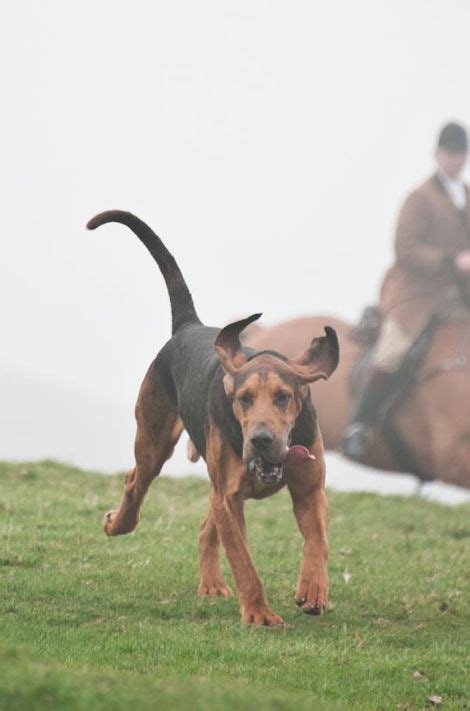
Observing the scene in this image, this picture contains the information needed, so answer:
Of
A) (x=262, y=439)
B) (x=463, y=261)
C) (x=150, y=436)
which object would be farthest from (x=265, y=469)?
(x=463, y=261)

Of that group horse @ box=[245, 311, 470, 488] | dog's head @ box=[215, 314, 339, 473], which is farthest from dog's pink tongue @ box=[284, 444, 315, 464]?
horse @ box=[245, 311, 470, 488]

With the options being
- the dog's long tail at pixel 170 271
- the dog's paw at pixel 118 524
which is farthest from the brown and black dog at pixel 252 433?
the dog's paw at pixel 118 524

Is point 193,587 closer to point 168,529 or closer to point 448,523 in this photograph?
point 168,529

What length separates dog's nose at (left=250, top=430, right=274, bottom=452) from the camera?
771cm

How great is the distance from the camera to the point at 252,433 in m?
7.75

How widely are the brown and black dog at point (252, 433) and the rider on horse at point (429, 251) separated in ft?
31.9

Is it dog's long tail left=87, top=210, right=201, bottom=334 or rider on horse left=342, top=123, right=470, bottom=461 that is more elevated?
rider on horse left=342, top=123, right=470, bottom=461

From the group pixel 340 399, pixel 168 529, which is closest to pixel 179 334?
pixel 168 529

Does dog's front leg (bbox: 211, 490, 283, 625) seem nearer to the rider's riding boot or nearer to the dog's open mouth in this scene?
the dog's open mouth

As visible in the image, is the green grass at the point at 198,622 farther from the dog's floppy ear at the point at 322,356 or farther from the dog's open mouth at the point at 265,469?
the dog's floppy ear at the point at 322,356

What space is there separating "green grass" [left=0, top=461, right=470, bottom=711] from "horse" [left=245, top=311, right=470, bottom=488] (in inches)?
185

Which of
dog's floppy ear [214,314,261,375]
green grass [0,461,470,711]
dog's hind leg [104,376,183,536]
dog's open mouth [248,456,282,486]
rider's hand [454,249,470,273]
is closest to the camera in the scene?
green grass [0,461,470,711]

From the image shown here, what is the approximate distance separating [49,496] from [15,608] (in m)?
5.96

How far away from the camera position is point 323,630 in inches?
344
